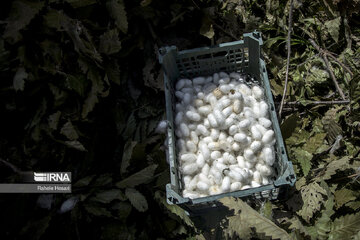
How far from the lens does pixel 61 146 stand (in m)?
1.91

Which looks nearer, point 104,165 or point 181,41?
point 104,165

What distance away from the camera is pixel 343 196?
172 centimetres

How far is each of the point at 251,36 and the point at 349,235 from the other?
106 cm

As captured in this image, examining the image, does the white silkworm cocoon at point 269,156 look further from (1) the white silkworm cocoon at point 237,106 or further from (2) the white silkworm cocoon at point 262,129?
(1) the white silkworm cocoon at point 237,106

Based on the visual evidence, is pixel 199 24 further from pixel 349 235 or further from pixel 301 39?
pixel 349 235

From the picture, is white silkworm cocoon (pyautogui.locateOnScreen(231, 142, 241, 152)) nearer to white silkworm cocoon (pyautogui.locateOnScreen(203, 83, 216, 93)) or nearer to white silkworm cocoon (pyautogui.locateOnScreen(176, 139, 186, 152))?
white silkworm cocoon (pyautogui.locateOnScreen(176, 139, 186, 152))

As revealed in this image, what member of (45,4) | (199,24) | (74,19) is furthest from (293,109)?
(45,4)

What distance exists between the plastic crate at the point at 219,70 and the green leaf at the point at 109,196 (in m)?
0.32

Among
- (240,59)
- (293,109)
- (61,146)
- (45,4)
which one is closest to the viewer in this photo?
(45,4)

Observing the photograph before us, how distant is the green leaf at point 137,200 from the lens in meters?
1.83

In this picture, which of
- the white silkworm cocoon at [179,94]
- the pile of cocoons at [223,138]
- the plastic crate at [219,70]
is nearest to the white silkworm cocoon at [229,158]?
the pile of cocoons at [223,138]

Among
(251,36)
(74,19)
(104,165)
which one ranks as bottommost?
(104,165)

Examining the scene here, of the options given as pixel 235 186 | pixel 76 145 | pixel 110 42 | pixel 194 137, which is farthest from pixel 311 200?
pixel 110 42

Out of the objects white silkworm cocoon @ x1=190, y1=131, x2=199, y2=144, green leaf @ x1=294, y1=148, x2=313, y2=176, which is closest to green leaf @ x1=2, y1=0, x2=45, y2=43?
white silkworm cocoon @ x1=190, y1=131, x2=199, y2=144
